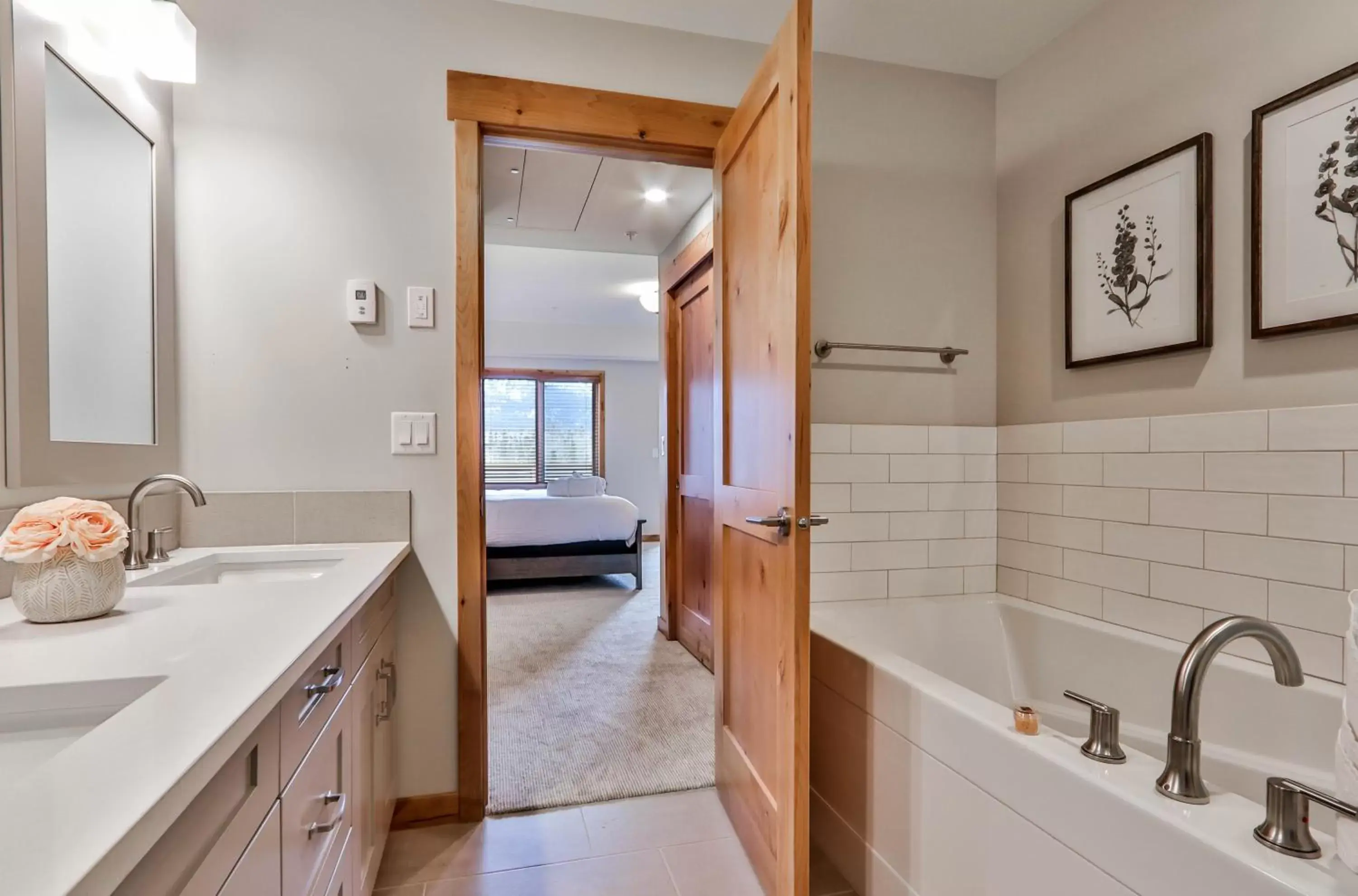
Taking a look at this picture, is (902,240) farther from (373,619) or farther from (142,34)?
(142,34)

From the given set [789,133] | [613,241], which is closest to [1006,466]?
[789,133]

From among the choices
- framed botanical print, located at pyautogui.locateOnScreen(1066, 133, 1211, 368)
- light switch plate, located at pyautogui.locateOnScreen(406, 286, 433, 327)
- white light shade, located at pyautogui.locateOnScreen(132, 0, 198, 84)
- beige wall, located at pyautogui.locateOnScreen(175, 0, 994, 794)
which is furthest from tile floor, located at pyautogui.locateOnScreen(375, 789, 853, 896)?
white light shade, located at pyautogui.locateOnScreen(132, 0, 198, 84)

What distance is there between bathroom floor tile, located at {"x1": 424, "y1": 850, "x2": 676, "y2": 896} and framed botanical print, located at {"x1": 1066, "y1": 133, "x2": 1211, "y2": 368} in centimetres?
197

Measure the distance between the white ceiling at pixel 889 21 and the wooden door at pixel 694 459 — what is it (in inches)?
48.5

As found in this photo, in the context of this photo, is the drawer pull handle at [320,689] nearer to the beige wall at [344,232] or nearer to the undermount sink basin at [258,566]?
the undermount sink basin at [258,566]

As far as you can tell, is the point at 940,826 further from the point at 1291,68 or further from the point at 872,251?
the point at 1291,68

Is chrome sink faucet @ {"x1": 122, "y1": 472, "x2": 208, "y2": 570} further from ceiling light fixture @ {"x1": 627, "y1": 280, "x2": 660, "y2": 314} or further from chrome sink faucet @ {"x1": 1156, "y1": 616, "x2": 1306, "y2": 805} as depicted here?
ceiling light fixture @ {"x1": 627, "y1": 280, "x2": 660, "y2": 314}

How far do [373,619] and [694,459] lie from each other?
7.11ft

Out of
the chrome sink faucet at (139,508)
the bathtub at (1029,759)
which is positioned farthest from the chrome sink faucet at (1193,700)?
the chrome sink faucet at (139,508)

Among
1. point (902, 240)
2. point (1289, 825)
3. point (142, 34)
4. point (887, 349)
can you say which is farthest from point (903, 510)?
point (142, 34)

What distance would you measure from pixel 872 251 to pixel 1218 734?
1665 millimetres

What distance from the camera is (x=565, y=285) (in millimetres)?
5707

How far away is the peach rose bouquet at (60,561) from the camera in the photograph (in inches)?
39.9

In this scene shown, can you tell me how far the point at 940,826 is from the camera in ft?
4.45
